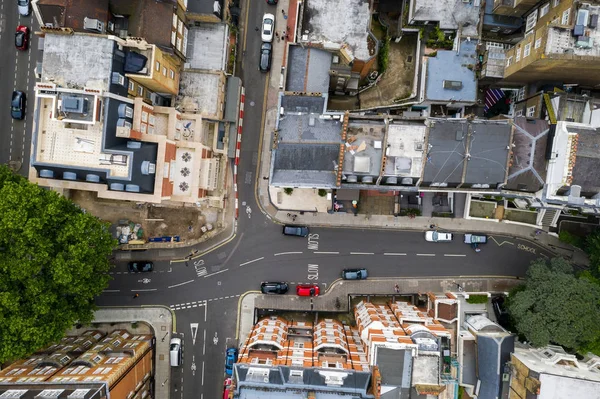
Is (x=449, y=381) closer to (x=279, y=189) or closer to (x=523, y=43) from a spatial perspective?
(x=279, y=189)

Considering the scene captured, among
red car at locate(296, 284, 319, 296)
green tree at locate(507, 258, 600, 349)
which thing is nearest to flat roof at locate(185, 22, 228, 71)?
red car at locate(296, 284, 319, 296)

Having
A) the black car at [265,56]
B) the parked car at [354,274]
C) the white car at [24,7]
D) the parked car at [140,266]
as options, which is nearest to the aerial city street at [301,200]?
the black car at [265,56]

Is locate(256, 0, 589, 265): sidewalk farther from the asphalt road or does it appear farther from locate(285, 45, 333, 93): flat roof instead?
the asphalt road

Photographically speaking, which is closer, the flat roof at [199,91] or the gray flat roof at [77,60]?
the gray flat roof at [77,60]

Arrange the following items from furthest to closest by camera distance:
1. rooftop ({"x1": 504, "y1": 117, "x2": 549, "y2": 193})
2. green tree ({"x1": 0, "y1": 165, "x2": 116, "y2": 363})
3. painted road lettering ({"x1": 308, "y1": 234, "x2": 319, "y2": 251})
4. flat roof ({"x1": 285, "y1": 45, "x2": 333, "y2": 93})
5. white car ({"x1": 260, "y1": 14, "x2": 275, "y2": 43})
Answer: painted road lettering ({"x1": 308, "y1": 234, "x2": 319, "y2": 251}) → white car ({"x1": 260, "y1": 14, "x2": 275, "y2": 43}) → flat roof ({"x1": 285, "y1": 45, "x2": 333, "y2": 93}) → rooftop ({"x1": 504, "y1": 117, "x2": 549, "y2": 193}) → green tree ({"x1": 0, "y1": 165, "x2": 116, "y2": 363})

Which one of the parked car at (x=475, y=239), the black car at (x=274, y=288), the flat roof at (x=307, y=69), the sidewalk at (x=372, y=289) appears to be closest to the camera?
the flat roof at (x=307, y=69)

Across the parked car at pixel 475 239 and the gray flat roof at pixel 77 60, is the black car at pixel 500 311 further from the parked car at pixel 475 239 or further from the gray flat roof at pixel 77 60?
the gray flat roof at pixel 77 60

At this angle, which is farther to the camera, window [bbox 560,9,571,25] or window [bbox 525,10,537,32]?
window [bbox 525,10,537,32]
